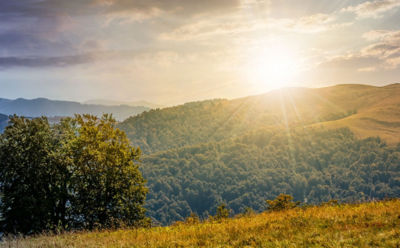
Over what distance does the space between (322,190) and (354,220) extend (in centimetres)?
19112

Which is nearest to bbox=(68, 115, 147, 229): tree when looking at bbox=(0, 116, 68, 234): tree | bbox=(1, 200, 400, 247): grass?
bbox=(0, 116, 68, 234): tree

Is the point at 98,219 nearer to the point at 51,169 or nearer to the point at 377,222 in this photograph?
the point at 51,169

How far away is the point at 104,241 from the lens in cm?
1054

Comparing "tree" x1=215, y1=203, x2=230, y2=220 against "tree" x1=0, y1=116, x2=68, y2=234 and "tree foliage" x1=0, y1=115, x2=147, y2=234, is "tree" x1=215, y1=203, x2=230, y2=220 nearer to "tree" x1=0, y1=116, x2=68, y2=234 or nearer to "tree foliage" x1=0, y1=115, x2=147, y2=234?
"tree foliage" x1=0, y1=115, x2=147, y2=234

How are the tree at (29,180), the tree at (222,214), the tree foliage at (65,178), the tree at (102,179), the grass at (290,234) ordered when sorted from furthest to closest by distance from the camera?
1. the tree at (102,179)
2. the tree foliage at (65,178)
3. the tree at (29,180)
4. the tree at (222,214)
5. the grass at (290,234)

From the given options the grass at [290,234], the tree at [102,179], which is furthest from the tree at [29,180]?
the grass at [290,234]

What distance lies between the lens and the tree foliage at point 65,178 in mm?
20531

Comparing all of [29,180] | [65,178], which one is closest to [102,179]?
[65,178]

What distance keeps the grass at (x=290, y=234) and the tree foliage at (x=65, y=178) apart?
9132mm

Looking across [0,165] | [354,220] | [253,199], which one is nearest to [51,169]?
[0,165]

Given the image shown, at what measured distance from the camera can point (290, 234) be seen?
8.96 metres

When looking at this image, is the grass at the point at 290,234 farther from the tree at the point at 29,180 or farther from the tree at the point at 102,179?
the tree at the point at 102,179

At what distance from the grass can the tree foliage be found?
9132 mm

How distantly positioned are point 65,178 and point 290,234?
18353 mm
